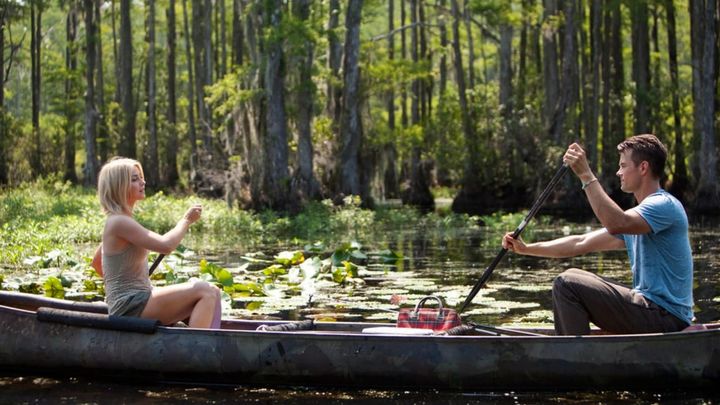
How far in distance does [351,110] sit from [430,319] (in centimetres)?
2151

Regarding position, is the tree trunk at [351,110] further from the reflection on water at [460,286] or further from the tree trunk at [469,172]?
the reflection on water at [460,286]

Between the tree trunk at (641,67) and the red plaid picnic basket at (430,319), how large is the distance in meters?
25.1

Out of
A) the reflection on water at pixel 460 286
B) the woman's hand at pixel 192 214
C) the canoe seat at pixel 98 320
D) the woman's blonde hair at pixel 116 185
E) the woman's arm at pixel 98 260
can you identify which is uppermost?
the woman's blonde hair at pixel 116 185

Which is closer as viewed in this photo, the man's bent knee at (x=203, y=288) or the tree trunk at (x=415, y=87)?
the man's bent knee at (x=203, y=288)

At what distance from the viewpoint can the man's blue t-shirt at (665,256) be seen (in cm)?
649

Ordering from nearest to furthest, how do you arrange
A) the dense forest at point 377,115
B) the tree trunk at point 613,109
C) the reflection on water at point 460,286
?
the reflection on water at point 460,286, the dense forest at point 377,115, the tree trunk at point 613,109

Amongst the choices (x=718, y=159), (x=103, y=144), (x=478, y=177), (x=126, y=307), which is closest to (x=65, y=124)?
(x=103, y=144)

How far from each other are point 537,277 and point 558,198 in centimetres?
1812

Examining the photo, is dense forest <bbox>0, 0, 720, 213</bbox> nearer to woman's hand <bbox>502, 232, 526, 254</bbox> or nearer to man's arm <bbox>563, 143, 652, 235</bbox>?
woman's hand <bbox>502, 232, 526, 254</bbox>

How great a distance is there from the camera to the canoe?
→ 6.61 m

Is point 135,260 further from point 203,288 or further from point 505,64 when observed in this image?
point 505,64

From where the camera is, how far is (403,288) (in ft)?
37.9

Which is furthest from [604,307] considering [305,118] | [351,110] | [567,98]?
[567,98]

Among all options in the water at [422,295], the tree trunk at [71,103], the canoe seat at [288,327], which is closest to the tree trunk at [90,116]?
the tree trunk at [71,103]
